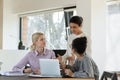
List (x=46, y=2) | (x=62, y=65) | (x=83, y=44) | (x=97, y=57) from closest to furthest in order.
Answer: (x=83, y=44)
(x=62, y=65)
(x=97, y=57)
(x=46, y=2)

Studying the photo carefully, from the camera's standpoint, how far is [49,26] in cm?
564

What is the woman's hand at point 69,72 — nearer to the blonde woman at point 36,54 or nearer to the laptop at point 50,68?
the laptop at point 50,68

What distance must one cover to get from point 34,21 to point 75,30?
9.96 feet

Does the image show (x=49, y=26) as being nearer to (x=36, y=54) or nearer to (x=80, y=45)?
(x=36, y=54)

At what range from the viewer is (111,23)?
436cm

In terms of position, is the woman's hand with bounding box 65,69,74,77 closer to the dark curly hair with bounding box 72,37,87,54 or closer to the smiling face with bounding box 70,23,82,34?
the dark curly hair with bounding box 72,37,87,54

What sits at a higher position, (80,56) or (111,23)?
(111,23)

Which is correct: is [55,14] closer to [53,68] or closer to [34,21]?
[34,21]

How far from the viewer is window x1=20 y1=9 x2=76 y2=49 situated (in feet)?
17.3

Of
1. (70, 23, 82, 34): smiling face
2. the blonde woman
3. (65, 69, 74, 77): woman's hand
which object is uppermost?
(70, 23, 82, 34): smiling face

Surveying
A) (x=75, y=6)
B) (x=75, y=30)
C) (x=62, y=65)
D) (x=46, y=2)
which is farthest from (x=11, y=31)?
(x=62, y=65)

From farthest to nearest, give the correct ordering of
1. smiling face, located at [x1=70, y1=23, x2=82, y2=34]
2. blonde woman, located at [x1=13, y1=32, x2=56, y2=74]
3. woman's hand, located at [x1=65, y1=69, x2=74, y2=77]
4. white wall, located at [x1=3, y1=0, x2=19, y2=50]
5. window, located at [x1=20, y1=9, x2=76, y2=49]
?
white wall, located at [x1=3, y1=0, x2=19, y2=50], window, located at [x1=20, y1=9, x2=76, y2=49], blonde woman, located at [x1=13, y1=32, x2=56, y2=74], smiling face, located at [x1=70, y1=23, x2=82, y2=34], woman's hand, located at [x1=65, y1=69, x2=74, y2=77]

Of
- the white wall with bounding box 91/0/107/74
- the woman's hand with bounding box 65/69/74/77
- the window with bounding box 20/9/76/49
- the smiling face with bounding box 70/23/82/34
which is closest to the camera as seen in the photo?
the woman's hand with bounding box 65/69/74/77

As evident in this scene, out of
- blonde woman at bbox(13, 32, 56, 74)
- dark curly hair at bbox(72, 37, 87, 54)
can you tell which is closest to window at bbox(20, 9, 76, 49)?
blonde woman at bbox(13, 32, 56, 74)
